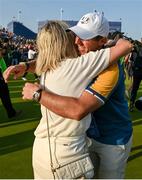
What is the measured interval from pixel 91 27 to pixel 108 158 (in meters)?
0.94

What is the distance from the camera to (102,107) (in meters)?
2.95

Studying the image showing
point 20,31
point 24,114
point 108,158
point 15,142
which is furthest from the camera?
point 20,31

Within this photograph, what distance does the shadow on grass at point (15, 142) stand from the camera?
643 cm

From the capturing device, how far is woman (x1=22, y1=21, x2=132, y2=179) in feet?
8.51

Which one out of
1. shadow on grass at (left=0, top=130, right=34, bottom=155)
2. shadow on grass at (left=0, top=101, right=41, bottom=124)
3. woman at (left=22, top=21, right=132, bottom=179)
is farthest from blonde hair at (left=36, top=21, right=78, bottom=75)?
shadow on grass at (left=0, top=101, right=41, bottom=124)

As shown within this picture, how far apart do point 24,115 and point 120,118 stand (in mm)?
6646

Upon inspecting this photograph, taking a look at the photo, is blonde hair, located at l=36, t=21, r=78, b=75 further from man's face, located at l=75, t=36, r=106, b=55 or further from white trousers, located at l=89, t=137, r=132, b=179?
white trousers, located at l=89, t=137, r=132, b=179

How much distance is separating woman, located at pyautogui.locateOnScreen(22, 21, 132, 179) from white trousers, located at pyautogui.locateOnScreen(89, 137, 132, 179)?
0.36 m

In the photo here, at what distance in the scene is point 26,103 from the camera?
11.5 m

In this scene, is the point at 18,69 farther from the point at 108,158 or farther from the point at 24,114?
the point at 24,114

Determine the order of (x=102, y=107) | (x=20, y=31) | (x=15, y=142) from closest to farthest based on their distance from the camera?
(x=102, y=107) < (x=15, y=142) < (x=20, y=31)

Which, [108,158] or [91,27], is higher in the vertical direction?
[91,27]

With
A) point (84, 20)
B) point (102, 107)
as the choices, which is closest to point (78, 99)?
point (102, 107)

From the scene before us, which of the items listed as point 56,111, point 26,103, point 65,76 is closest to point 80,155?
point 56,111
